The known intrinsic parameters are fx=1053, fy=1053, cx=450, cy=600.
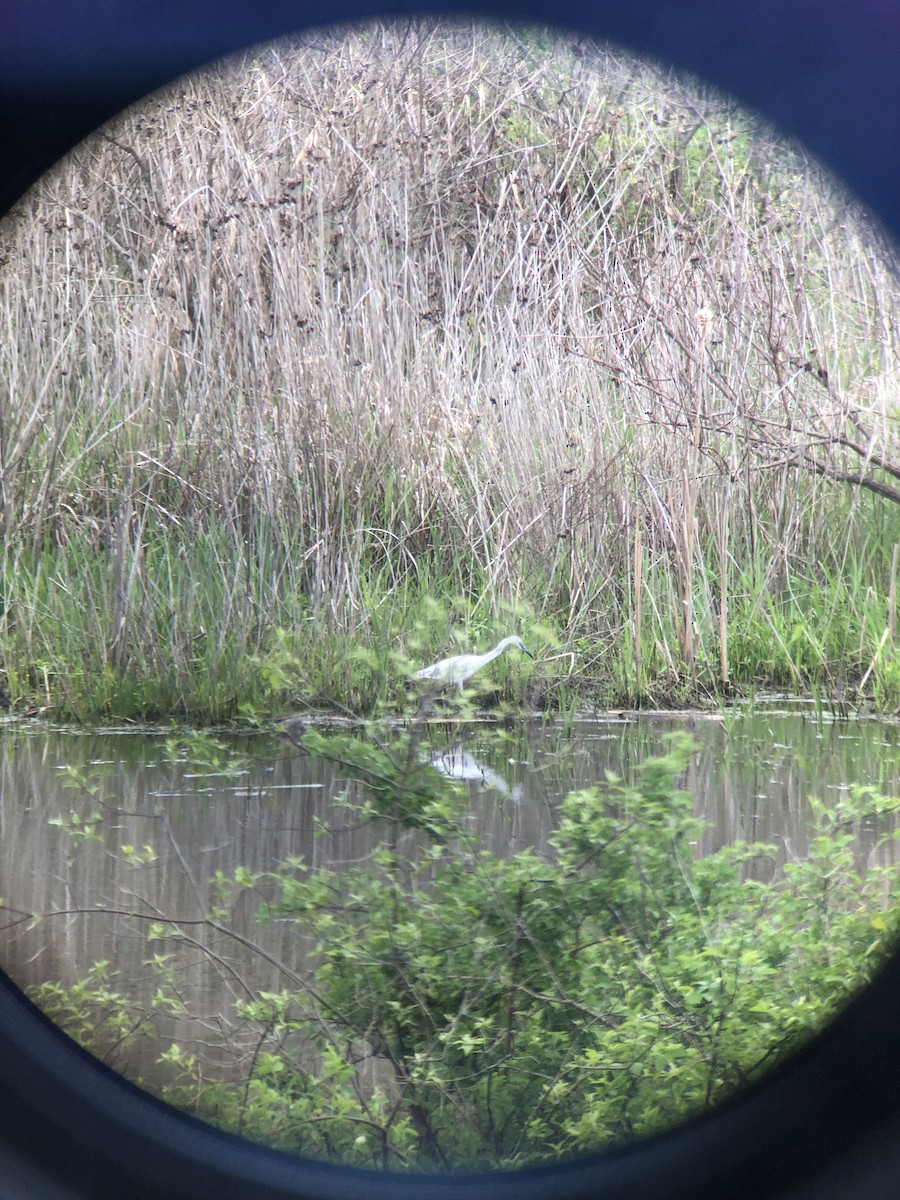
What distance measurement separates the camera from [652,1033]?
4.86 feet

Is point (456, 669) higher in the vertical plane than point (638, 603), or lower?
lower

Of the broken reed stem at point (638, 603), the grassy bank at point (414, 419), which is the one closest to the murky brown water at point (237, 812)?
the broken reed stem at point (638, 603)

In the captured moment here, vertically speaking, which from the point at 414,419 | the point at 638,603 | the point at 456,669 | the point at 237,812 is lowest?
the point at 237,812

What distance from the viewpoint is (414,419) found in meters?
3.56

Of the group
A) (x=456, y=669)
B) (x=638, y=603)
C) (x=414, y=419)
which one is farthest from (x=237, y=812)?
(x=414, y=419)

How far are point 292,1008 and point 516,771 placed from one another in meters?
1.23

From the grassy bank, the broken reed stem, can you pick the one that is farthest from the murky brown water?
the grassy bank

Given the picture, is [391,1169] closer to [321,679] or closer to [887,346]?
[321,679]

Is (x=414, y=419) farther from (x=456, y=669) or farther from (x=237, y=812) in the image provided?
(x=237, y=812)

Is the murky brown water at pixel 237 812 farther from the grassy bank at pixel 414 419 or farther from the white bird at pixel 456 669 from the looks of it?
the grassy bank at pixel 414 419

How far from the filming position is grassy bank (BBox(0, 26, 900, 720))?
3301mm

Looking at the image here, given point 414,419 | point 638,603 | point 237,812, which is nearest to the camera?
point 237,812

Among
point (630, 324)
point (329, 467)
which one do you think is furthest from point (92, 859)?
point (630, 324)

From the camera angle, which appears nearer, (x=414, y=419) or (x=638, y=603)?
(x=638, y=603)
